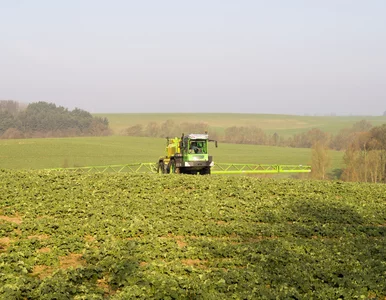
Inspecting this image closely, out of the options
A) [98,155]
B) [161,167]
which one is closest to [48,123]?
[98,155]

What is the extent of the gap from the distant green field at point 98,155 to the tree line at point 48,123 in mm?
36974

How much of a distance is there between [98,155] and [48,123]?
60.7 metres

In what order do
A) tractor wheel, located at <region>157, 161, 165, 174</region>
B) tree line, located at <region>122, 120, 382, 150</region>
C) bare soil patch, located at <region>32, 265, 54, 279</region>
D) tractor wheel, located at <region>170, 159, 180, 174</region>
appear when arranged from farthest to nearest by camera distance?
tree line, located at <region>122, 120, 382, 150</region> → tractor wheel, located at <region>157, 161, 165, 174</region> → tractor wheel, located at <region>170, 159, 180, 174</region> → bare soil patch, located at <region>32, 265, 54, 279</region>

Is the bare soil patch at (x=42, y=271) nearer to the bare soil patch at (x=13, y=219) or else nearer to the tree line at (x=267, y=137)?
the bare soil patch at (x=13, y=219)

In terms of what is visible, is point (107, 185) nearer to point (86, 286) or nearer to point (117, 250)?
point (117, 250)

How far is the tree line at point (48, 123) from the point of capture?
140 metres

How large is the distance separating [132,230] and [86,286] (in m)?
5.27

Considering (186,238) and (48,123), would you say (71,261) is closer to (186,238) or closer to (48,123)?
(186,238)

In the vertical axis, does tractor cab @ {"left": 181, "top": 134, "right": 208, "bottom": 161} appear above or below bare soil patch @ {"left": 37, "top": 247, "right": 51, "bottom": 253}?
above

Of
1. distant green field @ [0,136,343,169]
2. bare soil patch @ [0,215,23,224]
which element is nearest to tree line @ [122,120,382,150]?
distant green field @ [0,136,343,169]

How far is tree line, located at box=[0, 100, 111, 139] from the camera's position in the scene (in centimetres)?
14012

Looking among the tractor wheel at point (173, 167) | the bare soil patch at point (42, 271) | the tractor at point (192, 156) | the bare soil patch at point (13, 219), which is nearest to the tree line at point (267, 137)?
the tractor wheel at point (173, 167)

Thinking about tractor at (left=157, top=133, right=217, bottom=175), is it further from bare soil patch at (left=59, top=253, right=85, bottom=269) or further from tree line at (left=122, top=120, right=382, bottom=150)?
tree line at (left=122, top=120, right=382, bottom=150)

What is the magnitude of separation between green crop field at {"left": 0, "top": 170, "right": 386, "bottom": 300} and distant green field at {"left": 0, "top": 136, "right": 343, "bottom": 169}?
58183 millimetres
